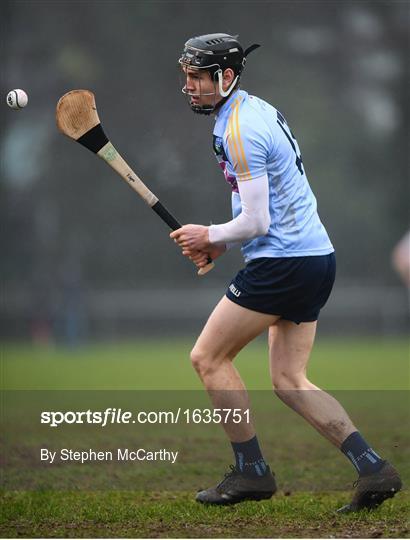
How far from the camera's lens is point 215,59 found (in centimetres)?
524

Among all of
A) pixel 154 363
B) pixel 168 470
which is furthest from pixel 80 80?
pixel 168 470

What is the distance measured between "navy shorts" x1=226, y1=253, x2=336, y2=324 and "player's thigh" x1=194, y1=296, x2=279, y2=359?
0.12 feet

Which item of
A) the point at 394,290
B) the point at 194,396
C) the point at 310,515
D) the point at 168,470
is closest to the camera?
the point at 310,515

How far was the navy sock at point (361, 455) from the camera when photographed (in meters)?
5.21

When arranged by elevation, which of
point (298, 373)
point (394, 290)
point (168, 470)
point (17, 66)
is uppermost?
point (17, 66)

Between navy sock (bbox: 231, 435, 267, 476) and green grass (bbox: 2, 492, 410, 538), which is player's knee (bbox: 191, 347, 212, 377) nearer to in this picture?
navy sock (bbox: 231, 435, 267, 476)

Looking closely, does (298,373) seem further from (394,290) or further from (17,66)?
(17,66)

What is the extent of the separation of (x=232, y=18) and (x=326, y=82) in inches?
92.1

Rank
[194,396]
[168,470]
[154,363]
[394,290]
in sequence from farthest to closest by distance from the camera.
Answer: [394,290]
[154,363]
[194,396]
[168,470]

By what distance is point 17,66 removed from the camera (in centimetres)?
2302

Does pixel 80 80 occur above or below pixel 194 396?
above

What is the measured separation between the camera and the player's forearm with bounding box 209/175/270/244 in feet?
16.6

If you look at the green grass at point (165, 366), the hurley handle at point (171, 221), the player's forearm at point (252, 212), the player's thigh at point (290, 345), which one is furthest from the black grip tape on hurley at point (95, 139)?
the green grass at point (165, 366)

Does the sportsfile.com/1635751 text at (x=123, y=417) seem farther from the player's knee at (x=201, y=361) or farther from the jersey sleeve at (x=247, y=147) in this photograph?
the jersey sleeve at (x=247, y=147)
